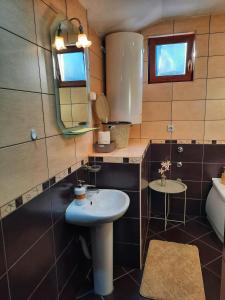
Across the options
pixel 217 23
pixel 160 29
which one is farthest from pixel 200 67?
pixel 160 29

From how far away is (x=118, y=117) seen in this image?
2.26 metres

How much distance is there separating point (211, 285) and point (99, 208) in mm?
1126

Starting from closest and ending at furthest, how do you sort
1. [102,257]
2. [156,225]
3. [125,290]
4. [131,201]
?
[102,257]
[125,290]
[131,201]
[156,225]

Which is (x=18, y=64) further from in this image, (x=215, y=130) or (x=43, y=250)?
(x=215, y=130)

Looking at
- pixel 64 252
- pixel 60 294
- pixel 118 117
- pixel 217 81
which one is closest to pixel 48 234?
pixel 64 252

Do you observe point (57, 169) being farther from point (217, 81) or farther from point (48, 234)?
point (217, 81)

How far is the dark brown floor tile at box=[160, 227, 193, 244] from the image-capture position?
7.54ft

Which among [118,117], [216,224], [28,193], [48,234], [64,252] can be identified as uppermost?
[118,117]

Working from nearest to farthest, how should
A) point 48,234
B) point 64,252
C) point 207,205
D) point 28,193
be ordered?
point 28,193 → point 48,234 → point 64,252 → point 207,205

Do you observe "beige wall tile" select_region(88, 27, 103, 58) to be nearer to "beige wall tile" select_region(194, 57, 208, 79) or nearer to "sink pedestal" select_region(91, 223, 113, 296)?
"beige wall tile" select_region(194, 57, 208, 79)

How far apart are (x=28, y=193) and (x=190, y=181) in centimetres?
217

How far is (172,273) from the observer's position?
184cm

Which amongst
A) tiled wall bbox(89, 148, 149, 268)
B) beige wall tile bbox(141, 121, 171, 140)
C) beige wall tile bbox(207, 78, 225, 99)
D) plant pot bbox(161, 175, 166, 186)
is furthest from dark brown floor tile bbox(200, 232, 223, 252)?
beige wall tile bbox(207, 78, 225, 99)

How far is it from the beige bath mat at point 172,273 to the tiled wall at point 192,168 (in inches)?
26.5
